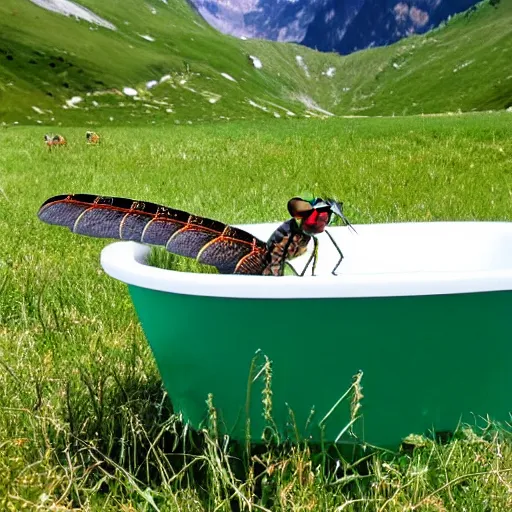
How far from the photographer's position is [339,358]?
2191 millimetres

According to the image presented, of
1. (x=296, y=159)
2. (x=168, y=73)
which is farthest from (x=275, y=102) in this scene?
(x=296, y=159)

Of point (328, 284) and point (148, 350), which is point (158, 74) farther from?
point (328, 284)

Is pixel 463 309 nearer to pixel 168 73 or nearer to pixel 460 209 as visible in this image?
pixel 460 209

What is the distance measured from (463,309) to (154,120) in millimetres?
104589

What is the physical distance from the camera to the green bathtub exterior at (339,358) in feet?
6.85

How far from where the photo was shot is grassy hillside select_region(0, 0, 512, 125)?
106 metres

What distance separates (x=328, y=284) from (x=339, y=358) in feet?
1.20

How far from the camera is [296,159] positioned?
11820mm

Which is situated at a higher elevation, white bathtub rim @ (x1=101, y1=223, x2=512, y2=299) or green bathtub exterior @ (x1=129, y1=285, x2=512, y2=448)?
white bathtub rim @ (x1=101, y1=223, x2=512, y2=299)

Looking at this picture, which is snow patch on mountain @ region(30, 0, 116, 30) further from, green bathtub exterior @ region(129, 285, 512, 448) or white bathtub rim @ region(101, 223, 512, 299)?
white bathtub rim @ region(101, 223, 512, 299)

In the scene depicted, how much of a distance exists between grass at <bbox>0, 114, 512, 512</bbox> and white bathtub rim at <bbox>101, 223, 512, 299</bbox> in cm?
53

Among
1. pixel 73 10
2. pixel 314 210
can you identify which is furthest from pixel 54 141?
pixel 73 10

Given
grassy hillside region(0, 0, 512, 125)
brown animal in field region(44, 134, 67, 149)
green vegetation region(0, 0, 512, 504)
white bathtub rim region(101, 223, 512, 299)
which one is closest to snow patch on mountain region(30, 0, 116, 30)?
grassy hillside region(0, 0, 512, 125)

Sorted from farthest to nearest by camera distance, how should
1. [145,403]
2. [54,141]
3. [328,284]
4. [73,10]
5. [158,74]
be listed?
[73,10] < [158,74] < [54,141] < [145,403] < [328,284]
